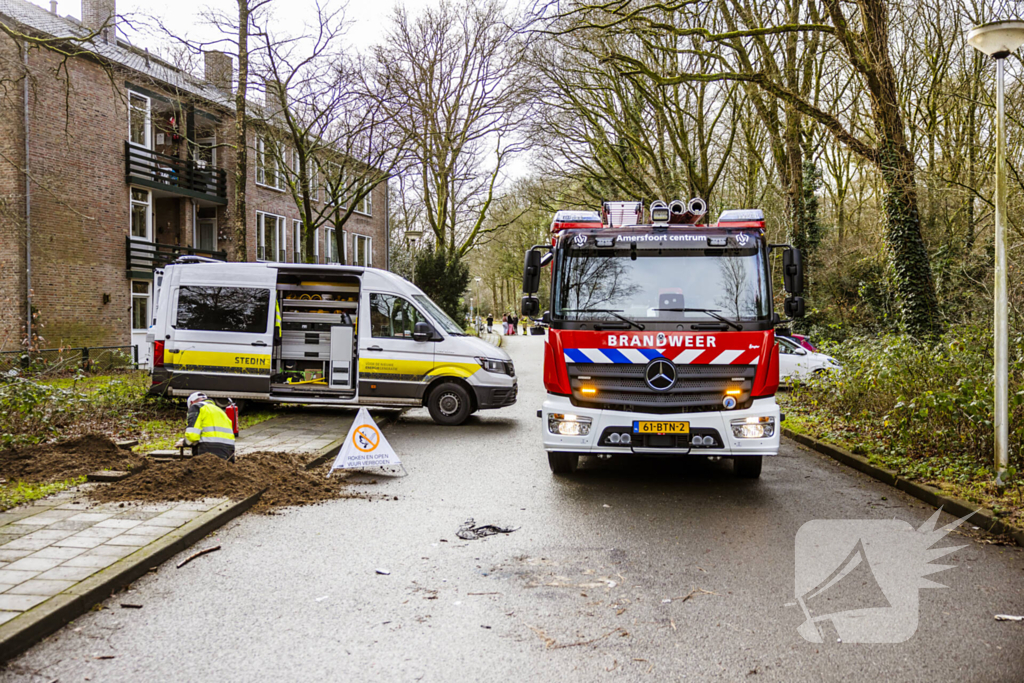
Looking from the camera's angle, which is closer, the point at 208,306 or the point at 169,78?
the point at 208,306

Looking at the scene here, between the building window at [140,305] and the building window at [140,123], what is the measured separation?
4.22 m

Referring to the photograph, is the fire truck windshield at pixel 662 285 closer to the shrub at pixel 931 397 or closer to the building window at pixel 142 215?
the shrub at pixel 931 397

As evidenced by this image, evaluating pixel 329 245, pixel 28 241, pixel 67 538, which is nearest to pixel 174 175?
pixel 28 241

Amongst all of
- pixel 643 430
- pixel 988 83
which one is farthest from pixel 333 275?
pixel 988 83

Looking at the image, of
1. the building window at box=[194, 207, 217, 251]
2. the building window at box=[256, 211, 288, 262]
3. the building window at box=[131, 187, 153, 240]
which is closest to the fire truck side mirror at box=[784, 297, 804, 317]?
the building window at box=[131, 187, 153, 240]

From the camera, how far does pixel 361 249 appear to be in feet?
131

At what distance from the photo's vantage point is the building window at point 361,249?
39.0m

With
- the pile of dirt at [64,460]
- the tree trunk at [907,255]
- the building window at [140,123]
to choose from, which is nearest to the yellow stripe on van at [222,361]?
the pile of dirt at [64,460]

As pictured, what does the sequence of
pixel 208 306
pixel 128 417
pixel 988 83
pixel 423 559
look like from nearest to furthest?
pixel 423 559 < pixel 128 417 < pixel 208 306 < pixel 988 83

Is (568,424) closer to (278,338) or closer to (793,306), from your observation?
(793,306)

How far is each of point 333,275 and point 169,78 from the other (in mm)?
16015

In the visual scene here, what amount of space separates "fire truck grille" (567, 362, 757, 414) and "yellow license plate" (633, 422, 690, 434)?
15 cm

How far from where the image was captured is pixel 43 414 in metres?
9.16

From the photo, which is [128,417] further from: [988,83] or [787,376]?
[988,83]
